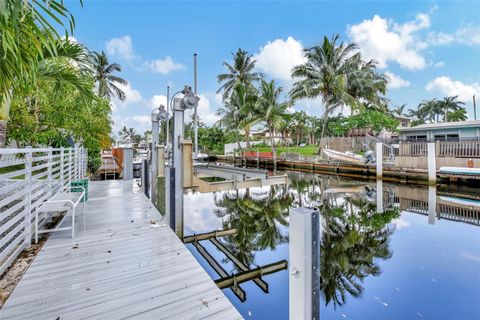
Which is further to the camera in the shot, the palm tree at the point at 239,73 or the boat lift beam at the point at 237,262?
the palm tree at the point at 239,73

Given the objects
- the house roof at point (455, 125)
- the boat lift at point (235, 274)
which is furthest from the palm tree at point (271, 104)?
the boat lift at point (235, 274)

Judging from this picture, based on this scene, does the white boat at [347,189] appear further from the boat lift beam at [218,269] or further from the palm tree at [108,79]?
the palm tree at [108,79]

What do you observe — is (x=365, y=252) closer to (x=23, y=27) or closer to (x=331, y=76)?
(x=23, y=27)

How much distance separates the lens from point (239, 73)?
26.0 m

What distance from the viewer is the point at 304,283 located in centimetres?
147

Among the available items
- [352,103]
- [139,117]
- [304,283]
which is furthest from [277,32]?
[304,283]

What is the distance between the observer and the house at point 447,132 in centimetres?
1638

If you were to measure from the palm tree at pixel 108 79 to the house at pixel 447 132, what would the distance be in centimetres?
2475

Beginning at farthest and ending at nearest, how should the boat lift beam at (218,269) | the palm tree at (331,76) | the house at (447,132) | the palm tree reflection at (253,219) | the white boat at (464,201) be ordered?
the palm tree at (331,76) → the house at (447,132) → the white boat at (464,201) → the palm tree reflection at (253,219) → the boat lift beam at (218,269)

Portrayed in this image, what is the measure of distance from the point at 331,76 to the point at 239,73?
9.84 meters

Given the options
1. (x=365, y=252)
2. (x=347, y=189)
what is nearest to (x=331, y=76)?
(x=347, y=189)

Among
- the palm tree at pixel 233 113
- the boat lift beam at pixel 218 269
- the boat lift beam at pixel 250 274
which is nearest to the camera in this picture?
the boat lift beam at pixel 218 269

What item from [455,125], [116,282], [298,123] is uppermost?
[298,123]

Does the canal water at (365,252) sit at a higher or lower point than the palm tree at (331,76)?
lower
